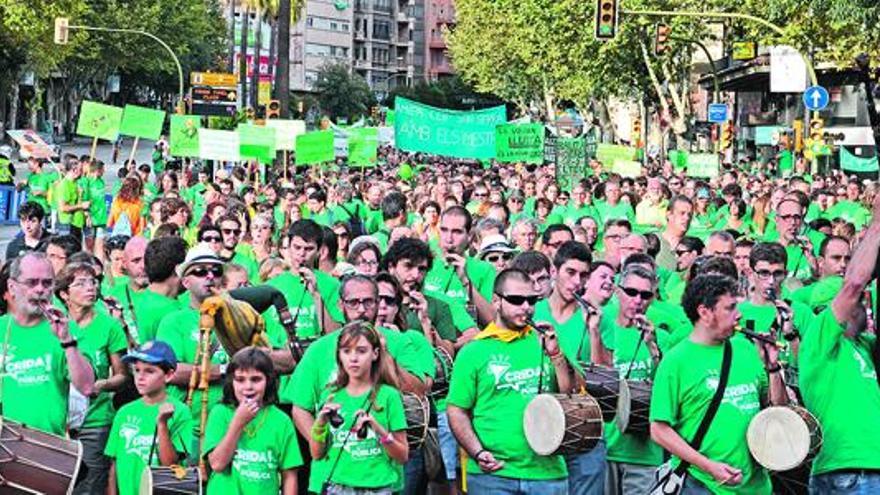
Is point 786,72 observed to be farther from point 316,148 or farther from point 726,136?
point 316,148

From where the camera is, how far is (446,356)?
9.09 meters

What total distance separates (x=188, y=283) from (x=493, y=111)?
19.7 m

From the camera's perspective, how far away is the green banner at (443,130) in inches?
1051

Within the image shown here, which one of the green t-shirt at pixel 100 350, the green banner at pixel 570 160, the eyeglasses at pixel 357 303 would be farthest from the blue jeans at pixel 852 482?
the green banner at pixel 570 160

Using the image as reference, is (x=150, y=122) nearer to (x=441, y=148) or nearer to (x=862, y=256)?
(x=441, y=148)

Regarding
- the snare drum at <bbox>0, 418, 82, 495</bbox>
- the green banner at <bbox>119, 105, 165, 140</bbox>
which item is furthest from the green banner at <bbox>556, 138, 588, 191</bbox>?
the snare drum at <bbox>0, 418, 82, 495</bbox>

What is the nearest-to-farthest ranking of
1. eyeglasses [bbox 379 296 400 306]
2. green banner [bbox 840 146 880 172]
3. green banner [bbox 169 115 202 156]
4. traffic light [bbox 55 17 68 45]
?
eyeglasses [bbox 379 296 400 306] → green banner [bbox 169 115 202 156] → green banner [bbox 840 146 880 172] → traffic light [bbox 55 17 68 45]

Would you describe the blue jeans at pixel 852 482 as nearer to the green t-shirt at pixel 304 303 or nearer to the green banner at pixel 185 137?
the green t-shirt at pixel 304 303

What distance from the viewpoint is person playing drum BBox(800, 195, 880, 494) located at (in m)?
7.34

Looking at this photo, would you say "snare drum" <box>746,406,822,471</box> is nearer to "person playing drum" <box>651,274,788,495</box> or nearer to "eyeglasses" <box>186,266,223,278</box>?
"person playing drum" <box>651,274,788,495</box>

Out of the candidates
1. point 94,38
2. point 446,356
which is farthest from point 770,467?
point 94,38

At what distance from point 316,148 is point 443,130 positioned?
6.47 ft

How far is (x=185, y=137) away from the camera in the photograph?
2844 cm

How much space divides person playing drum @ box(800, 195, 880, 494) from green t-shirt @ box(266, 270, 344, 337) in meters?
2.79
